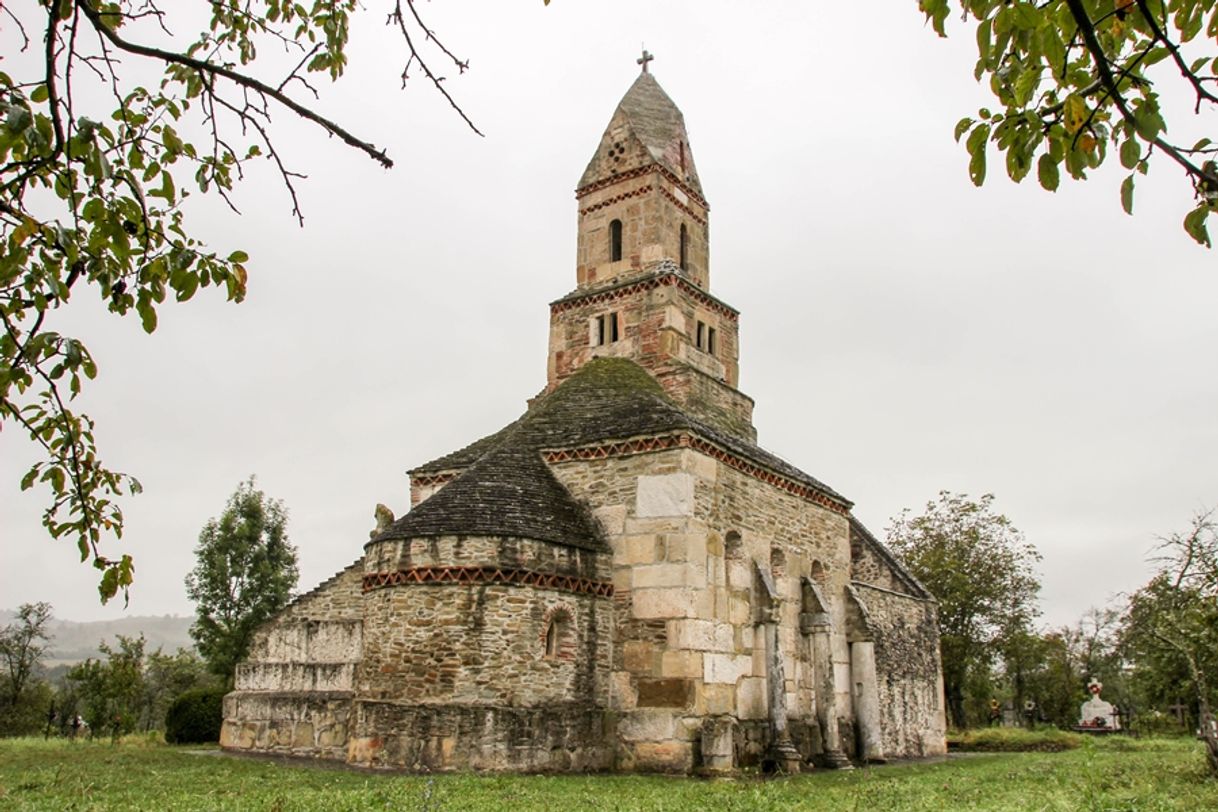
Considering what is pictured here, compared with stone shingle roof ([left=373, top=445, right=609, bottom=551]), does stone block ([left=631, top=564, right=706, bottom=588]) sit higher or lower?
lower

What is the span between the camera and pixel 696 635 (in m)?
15.8

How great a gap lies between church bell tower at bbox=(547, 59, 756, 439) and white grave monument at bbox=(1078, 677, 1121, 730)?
22754mm

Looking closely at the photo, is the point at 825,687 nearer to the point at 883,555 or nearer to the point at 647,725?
the point at 647,725

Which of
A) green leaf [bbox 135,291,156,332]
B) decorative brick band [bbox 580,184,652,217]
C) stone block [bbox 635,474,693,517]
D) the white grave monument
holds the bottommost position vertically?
the white grave monument

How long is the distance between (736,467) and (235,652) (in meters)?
23.5

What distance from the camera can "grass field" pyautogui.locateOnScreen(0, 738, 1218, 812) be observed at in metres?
9.52

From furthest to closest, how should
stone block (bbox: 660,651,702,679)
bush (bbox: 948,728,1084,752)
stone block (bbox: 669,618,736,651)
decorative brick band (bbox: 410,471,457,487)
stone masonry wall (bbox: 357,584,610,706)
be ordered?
bush (bbox: 948,728,1084,752) → decorative brick band (bbox: 410,471,457,487) → stone block (bbox: 669,618,736,651) → stone block (bbox: 660,651,702,679) → stone masonry wall (bbox: 357,584,610,706)

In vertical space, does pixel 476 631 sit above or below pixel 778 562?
below

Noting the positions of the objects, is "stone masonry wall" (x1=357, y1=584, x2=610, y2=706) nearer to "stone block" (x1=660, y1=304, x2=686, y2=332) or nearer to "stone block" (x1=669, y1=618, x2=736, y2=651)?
"stone block" (x1=669, y1=618, x2=736, y2=651)

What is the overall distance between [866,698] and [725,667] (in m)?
5.30

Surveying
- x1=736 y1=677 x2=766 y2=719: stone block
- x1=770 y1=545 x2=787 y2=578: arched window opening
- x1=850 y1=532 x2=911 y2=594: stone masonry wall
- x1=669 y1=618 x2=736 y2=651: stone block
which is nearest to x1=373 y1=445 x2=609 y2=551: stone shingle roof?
x1=669 y1=618 x2=736 y2=651: stone block

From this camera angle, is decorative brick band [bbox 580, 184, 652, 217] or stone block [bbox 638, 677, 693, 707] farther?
decorative brick band [bbox 580, 184, 652, 217]

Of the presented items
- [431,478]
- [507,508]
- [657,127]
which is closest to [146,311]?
[507,508]

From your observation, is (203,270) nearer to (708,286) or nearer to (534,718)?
(534,718)
